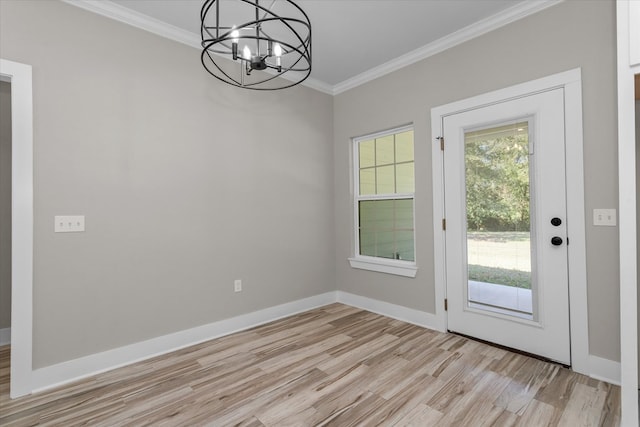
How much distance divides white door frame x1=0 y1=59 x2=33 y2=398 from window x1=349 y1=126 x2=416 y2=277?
298 centimetres

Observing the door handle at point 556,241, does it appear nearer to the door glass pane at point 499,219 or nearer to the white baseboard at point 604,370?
the door glass pane at point 499,219

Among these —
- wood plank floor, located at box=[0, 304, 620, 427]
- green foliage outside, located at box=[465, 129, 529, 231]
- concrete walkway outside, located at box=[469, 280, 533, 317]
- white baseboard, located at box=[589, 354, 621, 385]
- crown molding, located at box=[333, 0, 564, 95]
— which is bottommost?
wood plank floor, located at box=[0, 304, 620, 427]

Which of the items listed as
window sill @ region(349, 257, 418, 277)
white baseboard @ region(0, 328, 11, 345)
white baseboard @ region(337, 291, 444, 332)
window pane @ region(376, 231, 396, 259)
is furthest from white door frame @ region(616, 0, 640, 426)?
white baseboard @ region(0, 328, 11, 345)

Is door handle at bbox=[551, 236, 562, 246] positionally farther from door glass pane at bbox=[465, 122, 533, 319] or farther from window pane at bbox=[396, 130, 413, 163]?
window pane at bbox=[396, 130, 413, 163]

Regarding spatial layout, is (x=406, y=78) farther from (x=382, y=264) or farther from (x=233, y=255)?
(x=233, y=255)

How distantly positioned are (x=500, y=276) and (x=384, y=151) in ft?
5.88

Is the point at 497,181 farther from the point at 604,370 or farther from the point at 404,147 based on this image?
the point at 604,370

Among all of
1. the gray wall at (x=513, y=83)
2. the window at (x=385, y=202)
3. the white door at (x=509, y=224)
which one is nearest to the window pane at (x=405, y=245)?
the window at (x=385, y=202)

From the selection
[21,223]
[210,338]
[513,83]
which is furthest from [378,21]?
[210,338]

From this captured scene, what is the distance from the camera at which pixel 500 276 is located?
2.68m

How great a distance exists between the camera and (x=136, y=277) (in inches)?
101

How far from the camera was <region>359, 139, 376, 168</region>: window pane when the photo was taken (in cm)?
380

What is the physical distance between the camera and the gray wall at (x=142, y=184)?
220 centimetres

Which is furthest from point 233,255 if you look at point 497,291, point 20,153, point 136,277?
point 497,291
